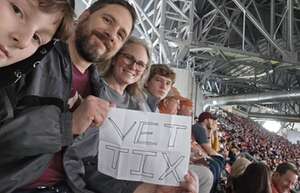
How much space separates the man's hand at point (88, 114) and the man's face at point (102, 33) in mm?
285

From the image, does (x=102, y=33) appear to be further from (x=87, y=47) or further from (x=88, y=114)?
(x=88, y=114)

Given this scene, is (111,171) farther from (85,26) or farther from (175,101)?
(175,101)

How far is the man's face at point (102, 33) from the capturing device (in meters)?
1.52

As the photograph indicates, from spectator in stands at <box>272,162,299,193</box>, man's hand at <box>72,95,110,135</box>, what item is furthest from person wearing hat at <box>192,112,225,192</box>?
man's hand at <box>72,95,110,135</box>

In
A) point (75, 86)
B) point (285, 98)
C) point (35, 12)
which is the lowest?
point (285, 98)

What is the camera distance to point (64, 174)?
4.52 ft

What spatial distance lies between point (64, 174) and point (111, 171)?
5.8 inches

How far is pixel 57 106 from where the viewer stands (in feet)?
3.99

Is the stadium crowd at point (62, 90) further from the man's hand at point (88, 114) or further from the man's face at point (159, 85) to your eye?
the man's face at point (159, 85)

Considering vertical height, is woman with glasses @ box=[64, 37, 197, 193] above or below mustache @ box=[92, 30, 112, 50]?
below

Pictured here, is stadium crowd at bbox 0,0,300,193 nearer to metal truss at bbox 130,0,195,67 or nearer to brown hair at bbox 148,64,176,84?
brown hair at bbox 148,64,176,84

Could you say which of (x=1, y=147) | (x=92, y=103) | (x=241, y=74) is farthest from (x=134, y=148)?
(x=241, y=74)

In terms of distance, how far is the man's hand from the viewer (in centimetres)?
125

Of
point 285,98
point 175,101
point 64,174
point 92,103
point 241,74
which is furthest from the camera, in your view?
point 241,74
